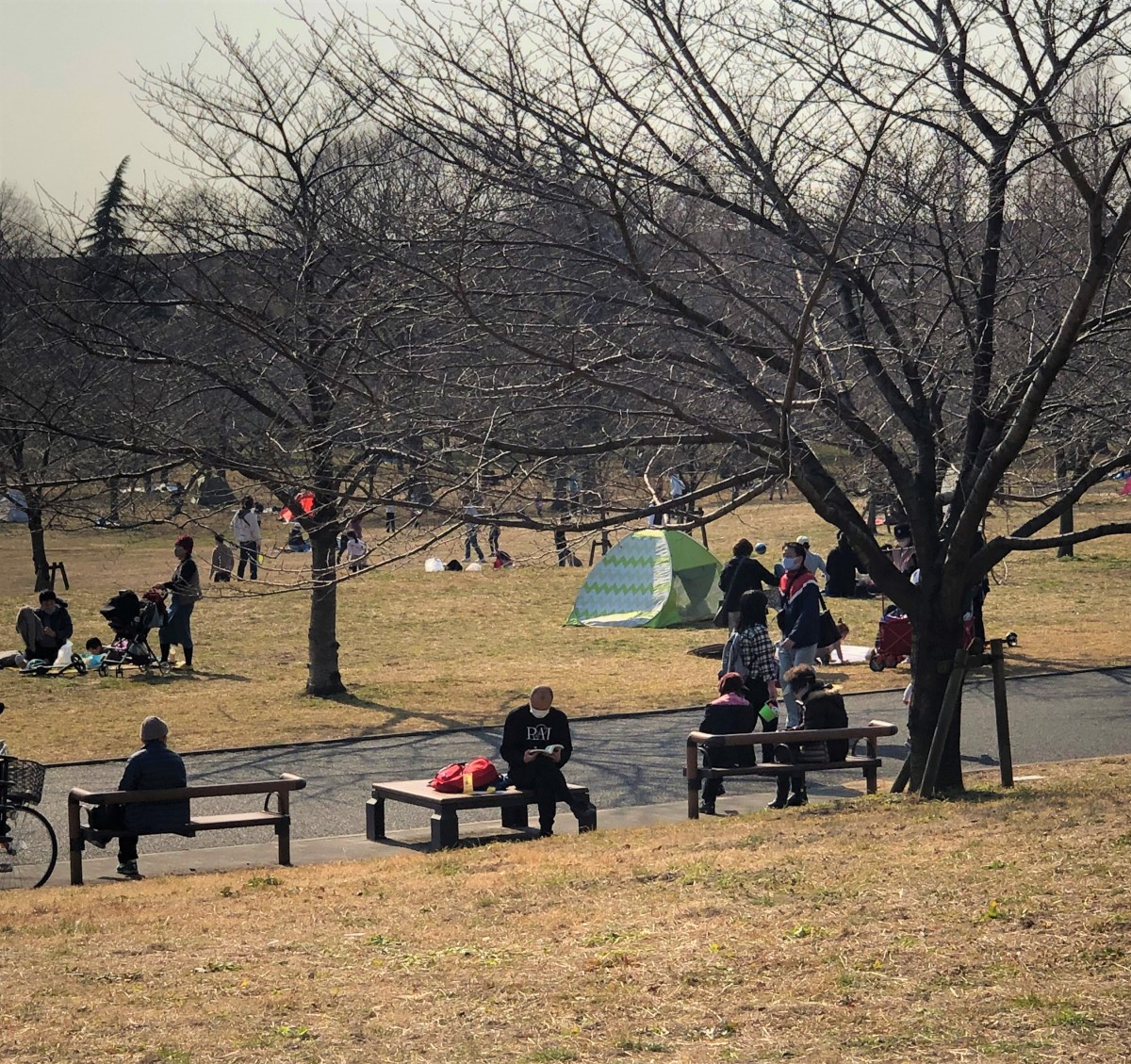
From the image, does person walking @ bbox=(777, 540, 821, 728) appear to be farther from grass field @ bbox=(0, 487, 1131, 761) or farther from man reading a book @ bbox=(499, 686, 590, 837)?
man reading a book @ bbox=(499, 686, 590, 837)

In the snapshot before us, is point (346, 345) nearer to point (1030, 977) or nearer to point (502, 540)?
point (1030, 977)

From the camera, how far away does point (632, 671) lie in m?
19.8

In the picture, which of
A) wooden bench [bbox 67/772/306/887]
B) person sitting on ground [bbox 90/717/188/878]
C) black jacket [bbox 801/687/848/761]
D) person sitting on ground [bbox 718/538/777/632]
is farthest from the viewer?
person sitting on ground [bbox 718/538/777/632]

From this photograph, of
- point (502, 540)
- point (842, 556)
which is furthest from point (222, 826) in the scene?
point (502, 540)

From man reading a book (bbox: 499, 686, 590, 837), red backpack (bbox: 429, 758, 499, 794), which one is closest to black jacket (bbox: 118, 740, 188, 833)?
red backpack (bbox: 429, 758, 499, 794)

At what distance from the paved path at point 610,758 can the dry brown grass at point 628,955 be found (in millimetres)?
2437

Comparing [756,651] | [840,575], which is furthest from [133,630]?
[840,575]

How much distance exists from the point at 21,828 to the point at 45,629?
1034 cm

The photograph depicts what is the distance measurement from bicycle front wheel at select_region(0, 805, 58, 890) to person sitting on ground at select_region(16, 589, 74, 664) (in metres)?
10.2

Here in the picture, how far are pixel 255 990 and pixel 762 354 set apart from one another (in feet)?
18.0

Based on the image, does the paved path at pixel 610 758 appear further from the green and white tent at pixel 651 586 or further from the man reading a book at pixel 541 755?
the green and white tent at pixel 651 586

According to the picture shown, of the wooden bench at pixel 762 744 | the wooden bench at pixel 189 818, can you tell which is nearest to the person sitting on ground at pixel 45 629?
the wooden bench at pixel 189 818

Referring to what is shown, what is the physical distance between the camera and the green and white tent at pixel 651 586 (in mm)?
24891

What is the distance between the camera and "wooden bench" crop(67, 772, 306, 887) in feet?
32.9
